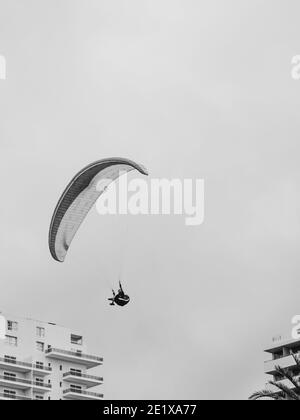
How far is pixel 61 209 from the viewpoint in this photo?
51.2m

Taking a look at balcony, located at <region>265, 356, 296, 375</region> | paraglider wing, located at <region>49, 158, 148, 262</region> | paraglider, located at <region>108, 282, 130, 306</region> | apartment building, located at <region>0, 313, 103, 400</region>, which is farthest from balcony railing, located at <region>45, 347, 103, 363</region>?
paraglider, located at <region>108, 282, 130, 306</region>

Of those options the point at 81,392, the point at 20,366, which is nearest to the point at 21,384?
the point at 20,366

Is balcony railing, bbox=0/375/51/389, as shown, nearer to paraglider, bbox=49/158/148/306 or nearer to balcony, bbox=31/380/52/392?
balcony, bbox=31/380/52/392

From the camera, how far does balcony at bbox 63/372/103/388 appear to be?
14450 cm

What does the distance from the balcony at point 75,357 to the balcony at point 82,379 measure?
1769 millimetres

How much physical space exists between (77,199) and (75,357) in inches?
3764

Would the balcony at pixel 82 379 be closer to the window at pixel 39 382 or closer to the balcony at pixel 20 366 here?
the window at pixel 39 382

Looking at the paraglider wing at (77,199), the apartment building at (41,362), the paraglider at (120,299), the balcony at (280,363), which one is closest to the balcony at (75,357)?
the apartment building at (41,362)

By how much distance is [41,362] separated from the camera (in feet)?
457

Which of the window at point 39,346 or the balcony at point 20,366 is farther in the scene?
the window at point 39,346

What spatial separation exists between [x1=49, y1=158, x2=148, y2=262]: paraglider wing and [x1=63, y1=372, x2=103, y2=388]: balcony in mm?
94365

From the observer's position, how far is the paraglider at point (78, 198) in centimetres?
5078
